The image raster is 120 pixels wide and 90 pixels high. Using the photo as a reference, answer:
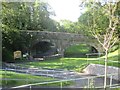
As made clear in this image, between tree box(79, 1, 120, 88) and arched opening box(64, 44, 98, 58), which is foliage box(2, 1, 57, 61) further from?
tree box(79, 1, 120, 88)

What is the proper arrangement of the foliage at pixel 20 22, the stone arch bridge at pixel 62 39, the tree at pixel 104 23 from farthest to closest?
the stone arch bridge at pixel 62 39 < the foliage at pixel 20 22 < the tree at pixel 104 23

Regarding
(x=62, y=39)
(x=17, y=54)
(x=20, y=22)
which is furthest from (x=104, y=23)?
(x=17, y=54)

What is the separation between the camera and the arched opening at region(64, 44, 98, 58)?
4246mm

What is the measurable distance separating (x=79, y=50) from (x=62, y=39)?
0.91ft

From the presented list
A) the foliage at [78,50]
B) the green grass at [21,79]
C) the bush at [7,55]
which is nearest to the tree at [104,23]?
the foliage at [78,50]

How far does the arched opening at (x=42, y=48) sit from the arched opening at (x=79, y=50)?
0.20 metres

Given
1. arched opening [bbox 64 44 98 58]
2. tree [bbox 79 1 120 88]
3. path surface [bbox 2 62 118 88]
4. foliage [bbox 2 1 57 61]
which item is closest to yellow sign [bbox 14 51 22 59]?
foliage [bbox 2 1 57 61]

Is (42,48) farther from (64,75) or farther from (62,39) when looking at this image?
(64,75)

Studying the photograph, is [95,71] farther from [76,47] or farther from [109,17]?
[109,17]

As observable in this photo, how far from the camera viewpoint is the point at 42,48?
4.22 meters

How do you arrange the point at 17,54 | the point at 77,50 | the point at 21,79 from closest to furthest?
the point at 21,79 → the point at 17,54 → the point at 77,50

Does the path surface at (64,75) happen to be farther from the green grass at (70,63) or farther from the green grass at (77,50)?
the green grass at (77,50)

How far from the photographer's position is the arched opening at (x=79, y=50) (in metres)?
4.25

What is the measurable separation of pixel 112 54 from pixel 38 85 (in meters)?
1.11
